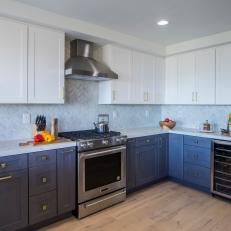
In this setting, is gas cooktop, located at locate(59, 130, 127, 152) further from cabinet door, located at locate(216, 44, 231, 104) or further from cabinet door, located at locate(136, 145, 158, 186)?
cabinet door, located at locate(216, 44, 231, 104)

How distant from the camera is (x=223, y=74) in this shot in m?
3.51

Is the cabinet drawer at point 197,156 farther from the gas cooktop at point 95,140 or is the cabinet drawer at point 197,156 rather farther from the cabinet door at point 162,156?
the gas cooktop at point 95,140

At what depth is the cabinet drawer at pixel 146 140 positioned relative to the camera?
3450 mm

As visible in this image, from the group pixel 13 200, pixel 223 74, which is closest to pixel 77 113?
pixel 13 200

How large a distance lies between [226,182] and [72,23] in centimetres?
314

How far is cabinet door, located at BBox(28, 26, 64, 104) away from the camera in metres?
2.62

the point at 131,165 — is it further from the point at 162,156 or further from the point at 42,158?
the point at 42,158

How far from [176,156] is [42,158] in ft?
7.92

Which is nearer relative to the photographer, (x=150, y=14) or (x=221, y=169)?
(x=150, y=14)

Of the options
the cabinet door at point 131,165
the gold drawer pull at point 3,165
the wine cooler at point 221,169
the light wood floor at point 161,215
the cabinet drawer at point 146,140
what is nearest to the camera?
Result: the gold drawer pull at point 3,165

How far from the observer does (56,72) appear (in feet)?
9.30

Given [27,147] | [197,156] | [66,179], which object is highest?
[27,147]

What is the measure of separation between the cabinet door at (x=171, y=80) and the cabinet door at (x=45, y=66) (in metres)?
2.30

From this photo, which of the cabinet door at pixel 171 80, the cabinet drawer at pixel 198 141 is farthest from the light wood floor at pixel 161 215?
the cabinet door at pixel 171 80
